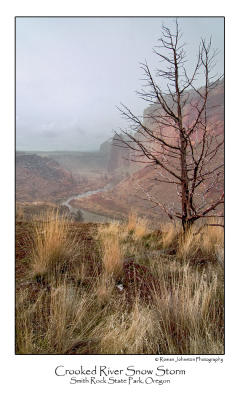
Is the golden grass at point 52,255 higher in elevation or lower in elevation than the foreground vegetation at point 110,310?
higher

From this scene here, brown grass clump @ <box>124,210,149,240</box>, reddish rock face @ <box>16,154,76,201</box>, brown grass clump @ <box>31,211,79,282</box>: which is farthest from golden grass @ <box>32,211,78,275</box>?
reddish rock face @ <box>16,154,76,201</box>

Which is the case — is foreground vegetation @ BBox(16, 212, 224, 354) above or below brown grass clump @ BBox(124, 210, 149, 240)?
below

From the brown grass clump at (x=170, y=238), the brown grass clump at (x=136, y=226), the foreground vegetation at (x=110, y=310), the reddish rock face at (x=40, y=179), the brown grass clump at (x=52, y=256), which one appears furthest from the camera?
the reddish rock face at (x=40, y=179)

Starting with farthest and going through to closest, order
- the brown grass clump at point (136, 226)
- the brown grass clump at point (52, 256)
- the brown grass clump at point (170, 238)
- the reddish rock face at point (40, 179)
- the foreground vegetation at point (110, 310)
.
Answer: the reddish rock face at point (40, 179), the brown grass clump at point (136, 226), the brown grass clump at point (170, 238), the brown grass clump at point (52, 256), the foreground vegetation at point (110, 310)

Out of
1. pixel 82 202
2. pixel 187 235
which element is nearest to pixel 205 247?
pixel 187 235

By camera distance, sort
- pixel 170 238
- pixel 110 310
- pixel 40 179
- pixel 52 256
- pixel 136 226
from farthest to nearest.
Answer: pixel 40 179 → pixel 136 226 → pixel 170 238 → pixel 52 256 → pixel 110 310

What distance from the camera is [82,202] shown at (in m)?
25.8

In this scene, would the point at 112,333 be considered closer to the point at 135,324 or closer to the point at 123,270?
the point at 135,324

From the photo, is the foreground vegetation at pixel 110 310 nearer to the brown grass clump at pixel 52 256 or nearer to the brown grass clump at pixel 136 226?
the brown grass clump at pixel 52 256

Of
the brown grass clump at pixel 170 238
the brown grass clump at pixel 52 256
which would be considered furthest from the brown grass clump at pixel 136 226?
the brown grass clump at pixel 52 256

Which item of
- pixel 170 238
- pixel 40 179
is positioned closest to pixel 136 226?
pixel 170 238

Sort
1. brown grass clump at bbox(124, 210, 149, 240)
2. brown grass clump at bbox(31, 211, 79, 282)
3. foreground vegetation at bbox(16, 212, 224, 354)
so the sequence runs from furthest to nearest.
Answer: brown grass clump at bbox(124, 210, 149, 240) < brown grass clump at bbox(31, 211, 79, 282) < foreground vegetation at bbox(16, 212, 224, 354)

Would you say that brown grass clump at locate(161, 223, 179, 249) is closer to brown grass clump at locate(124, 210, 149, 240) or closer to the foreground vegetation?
brown grass clump at locate(124, 210, 149, 240)

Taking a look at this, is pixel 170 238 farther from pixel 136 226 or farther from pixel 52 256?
pixel 52 256
